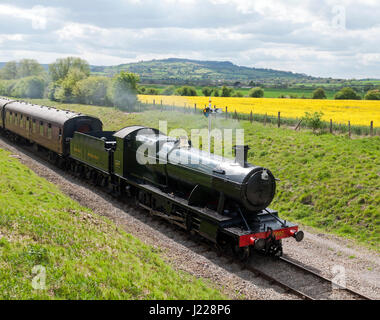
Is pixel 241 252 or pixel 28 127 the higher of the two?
pixel 28 127

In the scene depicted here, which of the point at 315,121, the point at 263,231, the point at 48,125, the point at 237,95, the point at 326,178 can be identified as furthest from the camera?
the point at 237,95

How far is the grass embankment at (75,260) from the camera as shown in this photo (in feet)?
27.3

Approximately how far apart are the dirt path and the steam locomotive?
23.8 inches

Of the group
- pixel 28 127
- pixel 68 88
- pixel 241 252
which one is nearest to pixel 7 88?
pixel 68 88

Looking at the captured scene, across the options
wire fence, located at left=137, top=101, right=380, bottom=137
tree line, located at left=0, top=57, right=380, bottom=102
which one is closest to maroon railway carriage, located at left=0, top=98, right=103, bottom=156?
tree line, located at left=0, top=57, right=380, bottom=102

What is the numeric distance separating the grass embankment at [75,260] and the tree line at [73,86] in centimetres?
3534

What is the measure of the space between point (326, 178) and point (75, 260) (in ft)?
44.6

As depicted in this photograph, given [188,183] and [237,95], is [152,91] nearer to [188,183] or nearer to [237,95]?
[237,95]

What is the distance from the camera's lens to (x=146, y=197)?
53.6 feet

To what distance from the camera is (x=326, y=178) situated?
19266 mm

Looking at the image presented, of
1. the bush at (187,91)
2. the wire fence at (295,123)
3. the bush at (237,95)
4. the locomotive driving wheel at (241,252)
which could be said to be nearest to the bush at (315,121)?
the wire fence at (295,123)

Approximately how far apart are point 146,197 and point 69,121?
29.8 feet

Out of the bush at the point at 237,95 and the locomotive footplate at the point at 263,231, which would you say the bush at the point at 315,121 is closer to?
the locomotive footplate at the point at 263,231

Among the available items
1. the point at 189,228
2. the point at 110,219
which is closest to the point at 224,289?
the point at 189,228
